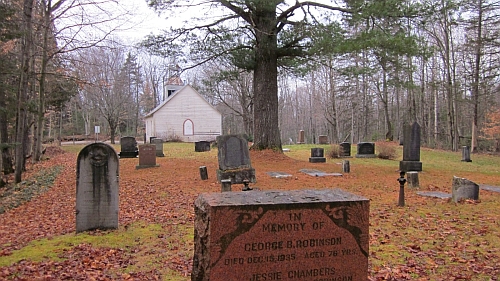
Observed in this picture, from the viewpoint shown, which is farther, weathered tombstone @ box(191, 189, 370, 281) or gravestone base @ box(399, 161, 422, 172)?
gravestone base @ box(399, 161, 422, 172)

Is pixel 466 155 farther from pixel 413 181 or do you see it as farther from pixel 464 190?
pixel 464 190

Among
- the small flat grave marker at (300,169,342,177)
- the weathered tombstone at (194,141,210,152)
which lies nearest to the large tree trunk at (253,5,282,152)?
the small flat grave marker at (300,169,342,177)

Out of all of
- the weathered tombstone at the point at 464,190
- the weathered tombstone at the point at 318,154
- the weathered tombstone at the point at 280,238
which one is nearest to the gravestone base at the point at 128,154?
the weathered tombstone at the point at 318,154

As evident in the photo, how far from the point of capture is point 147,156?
1641 cm

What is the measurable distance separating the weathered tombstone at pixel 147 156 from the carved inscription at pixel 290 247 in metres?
14.0

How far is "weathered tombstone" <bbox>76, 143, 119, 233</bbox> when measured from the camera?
660 cm

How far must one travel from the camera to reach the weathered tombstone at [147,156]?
642 inches

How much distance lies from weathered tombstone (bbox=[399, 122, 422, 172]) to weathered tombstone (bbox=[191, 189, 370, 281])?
36.7 ft

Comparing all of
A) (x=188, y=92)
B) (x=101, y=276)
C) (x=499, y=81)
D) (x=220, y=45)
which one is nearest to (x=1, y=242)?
(x=101, y=276)

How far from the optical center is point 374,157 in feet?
69.2

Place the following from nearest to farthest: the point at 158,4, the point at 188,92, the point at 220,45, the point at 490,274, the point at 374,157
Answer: the point at 490,274, the point at 158,4, the point at 220,45, the point at 374,157, the point at 188,92

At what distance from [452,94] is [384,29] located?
2086cm

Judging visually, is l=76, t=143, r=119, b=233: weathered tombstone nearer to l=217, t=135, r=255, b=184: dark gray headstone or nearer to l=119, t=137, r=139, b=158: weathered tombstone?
l=217, t=135, r=255, b=184: dark gray headstone

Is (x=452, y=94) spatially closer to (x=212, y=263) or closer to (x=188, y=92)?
(x=188, y=92)
